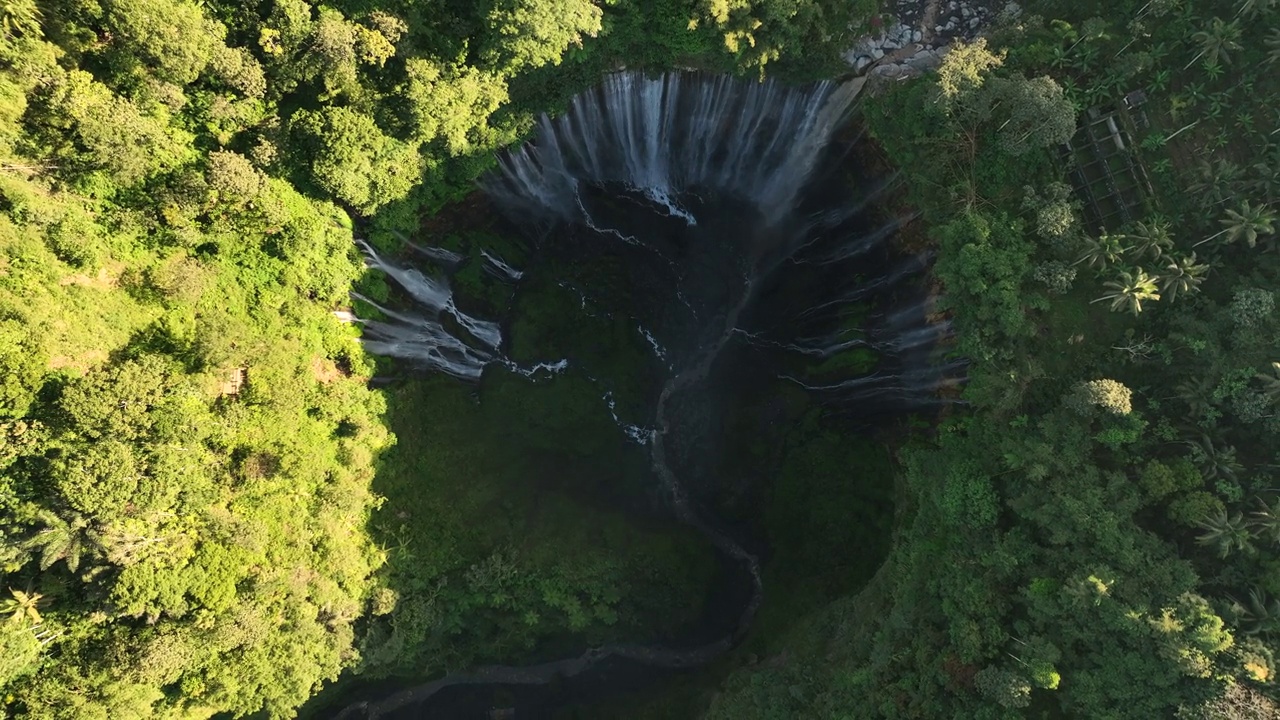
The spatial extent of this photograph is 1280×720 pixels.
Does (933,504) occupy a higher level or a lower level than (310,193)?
lower

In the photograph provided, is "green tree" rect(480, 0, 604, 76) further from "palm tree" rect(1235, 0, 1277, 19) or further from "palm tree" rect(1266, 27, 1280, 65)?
"palm tree" rect(1266, 27, 1280, 65)

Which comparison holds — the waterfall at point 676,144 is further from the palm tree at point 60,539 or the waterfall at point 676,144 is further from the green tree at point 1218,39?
the palm tree at point 60,539

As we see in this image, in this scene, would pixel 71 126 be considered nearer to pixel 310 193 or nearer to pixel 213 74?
pixel 213 74

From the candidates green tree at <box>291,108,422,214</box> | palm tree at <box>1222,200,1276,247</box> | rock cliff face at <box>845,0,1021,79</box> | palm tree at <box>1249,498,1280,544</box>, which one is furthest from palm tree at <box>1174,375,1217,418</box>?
green tree at <box>291,108,422,214</box>

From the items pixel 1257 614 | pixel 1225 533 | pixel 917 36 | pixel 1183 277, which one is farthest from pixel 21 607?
pixel 1183 277

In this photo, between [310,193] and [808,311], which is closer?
[310,193]

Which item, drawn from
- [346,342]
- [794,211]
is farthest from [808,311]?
[346,342]

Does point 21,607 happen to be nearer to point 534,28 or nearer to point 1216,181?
point 534,28
